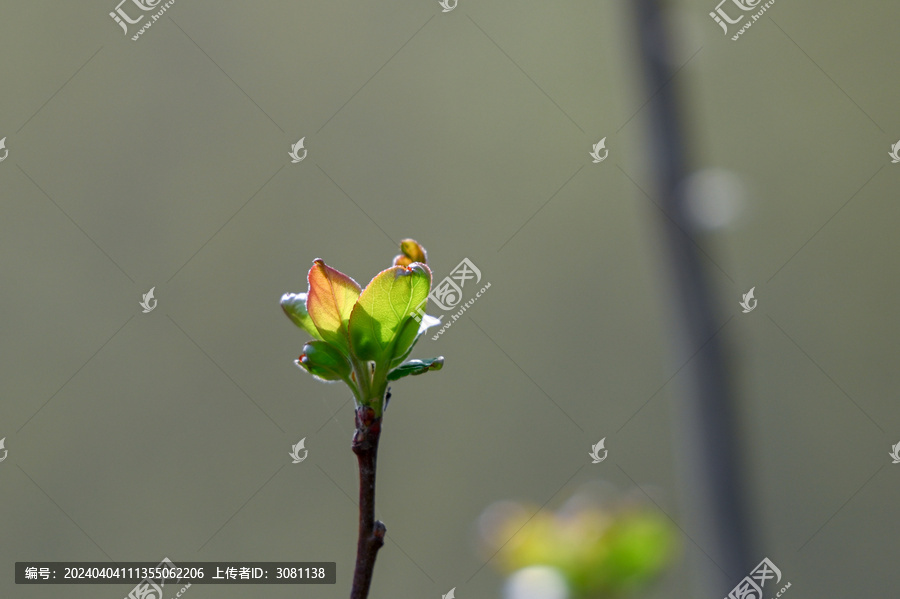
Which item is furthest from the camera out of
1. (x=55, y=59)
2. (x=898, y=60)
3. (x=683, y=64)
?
(x=898, y=60)

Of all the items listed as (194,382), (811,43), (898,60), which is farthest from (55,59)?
(898,60)

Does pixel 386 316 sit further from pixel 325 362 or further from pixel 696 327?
pixel 696 327

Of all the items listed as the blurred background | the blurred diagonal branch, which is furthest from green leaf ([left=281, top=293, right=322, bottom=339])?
the blurred background

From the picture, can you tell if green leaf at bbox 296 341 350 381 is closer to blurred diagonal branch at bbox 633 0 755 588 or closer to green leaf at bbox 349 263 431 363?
green leaf at bbox 349 263 431 363

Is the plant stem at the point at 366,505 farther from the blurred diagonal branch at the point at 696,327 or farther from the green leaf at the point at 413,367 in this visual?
the blurred diagonal branch at the point at 696,327

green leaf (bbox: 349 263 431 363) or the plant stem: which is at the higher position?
green leaf (bbox: 349 263 431 363)

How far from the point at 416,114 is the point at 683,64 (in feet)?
7.60

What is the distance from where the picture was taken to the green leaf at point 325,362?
56cm

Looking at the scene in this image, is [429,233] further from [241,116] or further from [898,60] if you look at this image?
[898,60]

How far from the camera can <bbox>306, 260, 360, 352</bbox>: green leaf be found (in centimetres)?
57

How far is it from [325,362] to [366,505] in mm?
124

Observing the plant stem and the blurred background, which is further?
the blurred background

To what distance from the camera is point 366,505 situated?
47 cm

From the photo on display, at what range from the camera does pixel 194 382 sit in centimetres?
344
